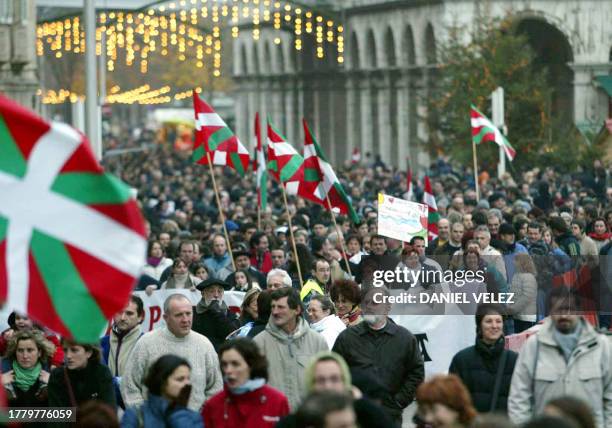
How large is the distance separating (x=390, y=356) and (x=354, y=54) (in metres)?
59.4

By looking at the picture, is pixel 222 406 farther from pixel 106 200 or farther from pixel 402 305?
pixel 402 305

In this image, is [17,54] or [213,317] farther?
[17,54]

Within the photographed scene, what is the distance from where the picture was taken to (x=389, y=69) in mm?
64125

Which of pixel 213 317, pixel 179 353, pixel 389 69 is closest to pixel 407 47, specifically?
pixel 389 69

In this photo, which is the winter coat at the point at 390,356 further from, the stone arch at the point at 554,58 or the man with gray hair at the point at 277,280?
the stone arch at the point at 554,58

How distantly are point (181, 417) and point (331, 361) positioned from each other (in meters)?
0.86

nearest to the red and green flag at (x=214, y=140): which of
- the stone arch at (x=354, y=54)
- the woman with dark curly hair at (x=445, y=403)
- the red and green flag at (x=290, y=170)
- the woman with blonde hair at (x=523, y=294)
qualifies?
the red and green flag at (x=290, y=170)

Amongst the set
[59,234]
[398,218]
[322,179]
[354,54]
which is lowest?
[398,218]

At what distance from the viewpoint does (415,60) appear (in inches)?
2453

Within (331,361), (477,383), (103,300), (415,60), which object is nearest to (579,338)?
(477,383)

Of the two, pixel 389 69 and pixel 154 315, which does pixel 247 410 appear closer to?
pixel 154 315

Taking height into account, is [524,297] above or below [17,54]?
below

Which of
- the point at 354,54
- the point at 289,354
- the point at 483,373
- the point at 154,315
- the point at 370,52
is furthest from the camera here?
the point at 354,54

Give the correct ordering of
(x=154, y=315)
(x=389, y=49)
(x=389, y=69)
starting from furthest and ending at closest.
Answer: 1. (x=389, y=49)
2. (x=389, y=69)
3. (x=154, y=315)
